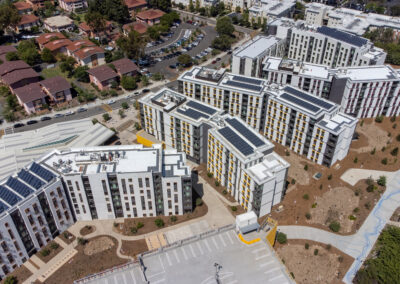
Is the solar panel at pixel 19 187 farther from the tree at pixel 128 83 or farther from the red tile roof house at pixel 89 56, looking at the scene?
the red tile roof house at pixel 89 56

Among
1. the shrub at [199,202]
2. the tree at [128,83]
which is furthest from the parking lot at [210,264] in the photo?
the tree at [128,83]

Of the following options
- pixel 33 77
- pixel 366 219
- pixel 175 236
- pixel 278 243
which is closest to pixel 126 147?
pixel 175 236

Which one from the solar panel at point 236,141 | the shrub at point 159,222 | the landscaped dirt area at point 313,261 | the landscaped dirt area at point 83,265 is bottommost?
the landscaped dirt area at point 313,261

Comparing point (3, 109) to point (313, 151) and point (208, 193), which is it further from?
point (313, 151)

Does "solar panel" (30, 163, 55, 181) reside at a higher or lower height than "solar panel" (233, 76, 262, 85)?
lower

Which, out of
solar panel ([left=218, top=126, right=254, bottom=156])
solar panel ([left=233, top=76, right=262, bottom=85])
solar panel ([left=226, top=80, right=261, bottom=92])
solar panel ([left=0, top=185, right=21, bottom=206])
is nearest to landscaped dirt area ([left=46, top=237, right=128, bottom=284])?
solar panel ([left=0, top=185, right=21, bottom=206])

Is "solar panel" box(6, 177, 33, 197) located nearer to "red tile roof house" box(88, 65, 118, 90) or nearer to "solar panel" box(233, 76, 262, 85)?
"red tile roof house" box(88, 65, 118, 90)

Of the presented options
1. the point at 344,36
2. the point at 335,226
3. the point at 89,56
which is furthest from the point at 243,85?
the point at 89,56
